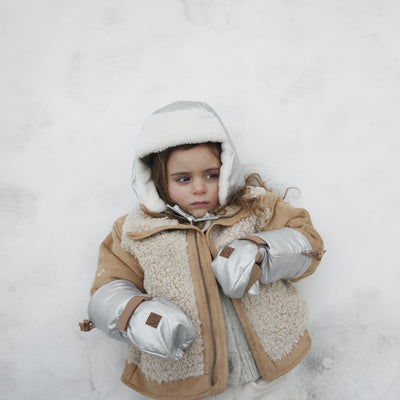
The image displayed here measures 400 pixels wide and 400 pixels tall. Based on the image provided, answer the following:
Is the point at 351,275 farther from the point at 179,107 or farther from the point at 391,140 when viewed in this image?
the point at 179,107

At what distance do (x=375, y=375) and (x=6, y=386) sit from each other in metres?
1.34

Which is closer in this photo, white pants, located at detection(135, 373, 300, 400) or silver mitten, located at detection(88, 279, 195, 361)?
silver mitten, located at detection(88, 279, 195, 361)

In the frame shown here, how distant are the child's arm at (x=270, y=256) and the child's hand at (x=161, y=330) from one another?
0.50ft

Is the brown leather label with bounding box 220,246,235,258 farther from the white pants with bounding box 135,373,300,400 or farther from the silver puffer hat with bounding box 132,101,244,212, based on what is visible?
the white pants with bounding box 135,373,300,400

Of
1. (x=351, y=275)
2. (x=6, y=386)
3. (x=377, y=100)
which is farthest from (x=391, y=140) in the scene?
(x=6, y=386)

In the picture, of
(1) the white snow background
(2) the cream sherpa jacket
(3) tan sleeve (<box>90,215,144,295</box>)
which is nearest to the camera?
(2) the cream sherpa jacket

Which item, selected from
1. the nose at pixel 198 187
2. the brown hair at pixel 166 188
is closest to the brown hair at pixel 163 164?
the brown hair at pixel 166 188

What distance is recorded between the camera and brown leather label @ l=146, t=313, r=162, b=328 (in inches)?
35.1

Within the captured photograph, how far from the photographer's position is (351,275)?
1265 millimetres

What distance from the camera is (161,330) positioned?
88 cm

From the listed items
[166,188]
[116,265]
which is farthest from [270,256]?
[116,265]

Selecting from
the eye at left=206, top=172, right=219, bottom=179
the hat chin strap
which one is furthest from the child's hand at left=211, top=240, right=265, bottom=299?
the eye at left=206, top=172, right=219, bottom=179

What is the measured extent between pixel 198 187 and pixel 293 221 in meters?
0.33

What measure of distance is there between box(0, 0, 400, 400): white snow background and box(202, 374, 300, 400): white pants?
215 millimetres
